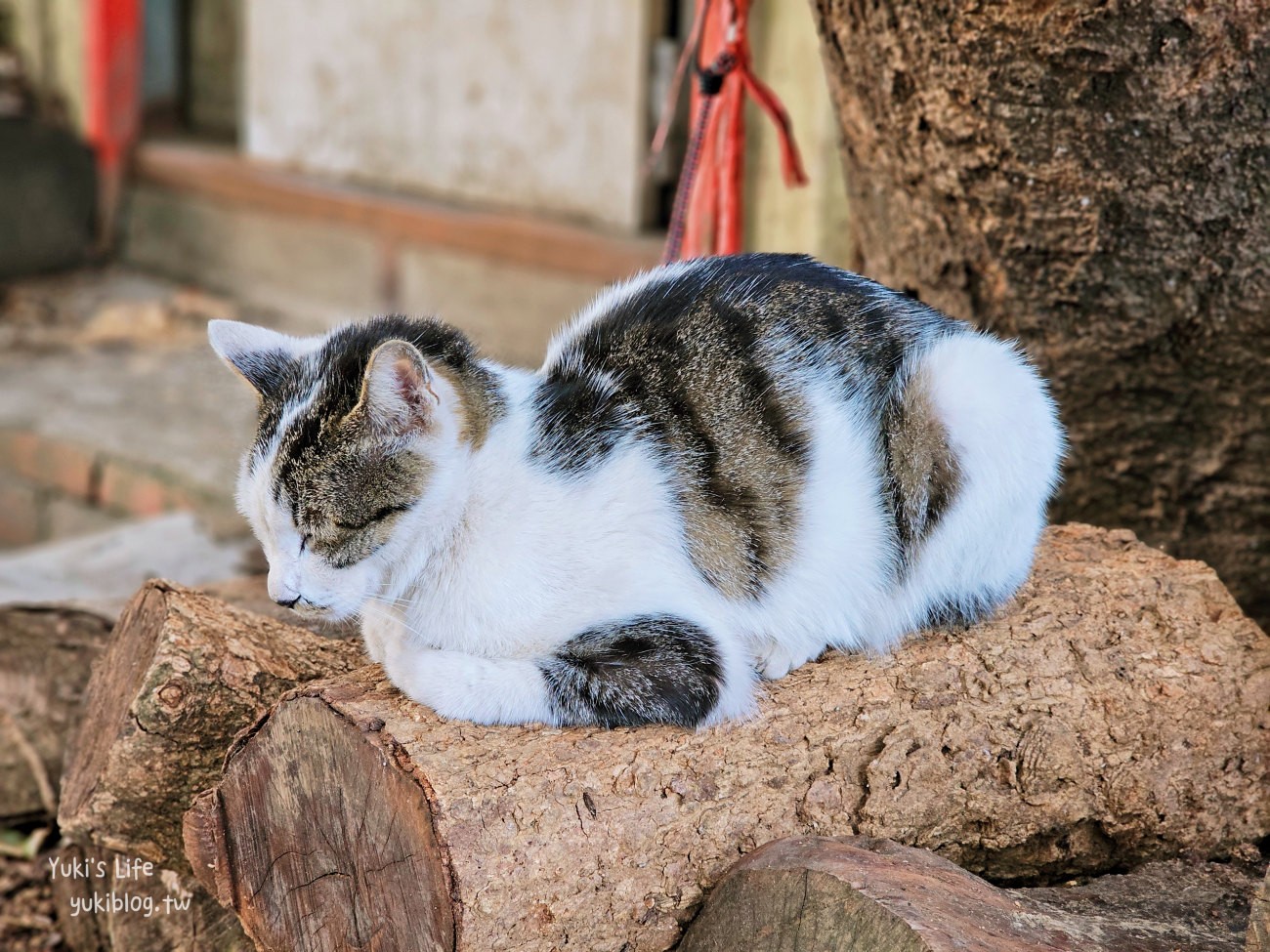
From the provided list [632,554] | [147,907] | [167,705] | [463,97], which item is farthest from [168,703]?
[463,97]

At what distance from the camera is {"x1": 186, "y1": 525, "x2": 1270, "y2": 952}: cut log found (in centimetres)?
187

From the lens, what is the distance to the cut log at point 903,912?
1.82 meters

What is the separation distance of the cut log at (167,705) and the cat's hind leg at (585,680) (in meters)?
0.28

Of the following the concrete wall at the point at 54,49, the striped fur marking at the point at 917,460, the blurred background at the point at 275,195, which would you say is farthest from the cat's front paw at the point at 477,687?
the concrete wall at the point at 54,49

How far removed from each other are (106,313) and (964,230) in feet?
15.8

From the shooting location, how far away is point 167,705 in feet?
6.89

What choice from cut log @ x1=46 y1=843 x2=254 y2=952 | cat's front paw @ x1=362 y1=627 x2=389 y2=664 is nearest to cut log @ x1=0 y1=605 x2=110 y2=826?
cut log @ x1=46 y1=843 x2=254 y2=952

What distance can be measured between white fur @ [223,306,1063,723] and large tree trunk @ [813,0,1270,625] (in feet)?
1.57

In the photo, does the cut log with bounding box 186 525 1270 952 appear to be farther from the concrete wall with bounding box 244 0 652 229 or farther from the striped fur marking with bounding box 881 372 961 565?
the concrete wall with bounding box 244 0 652 229

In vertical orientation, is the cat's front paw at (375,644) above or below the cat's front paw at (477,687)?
below

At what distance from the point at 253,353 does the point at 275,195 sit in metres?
4.41

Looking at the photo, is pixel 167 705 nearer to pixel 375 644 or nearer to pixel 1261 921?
pixel 375 644

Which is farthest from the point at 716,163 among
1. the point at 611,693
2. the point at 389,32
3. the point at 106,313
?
the point at 106,313

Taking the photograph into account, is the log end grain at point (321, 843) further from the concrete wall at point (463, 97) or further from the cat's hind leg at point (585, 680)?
the concrete wall at point (463, 97)
